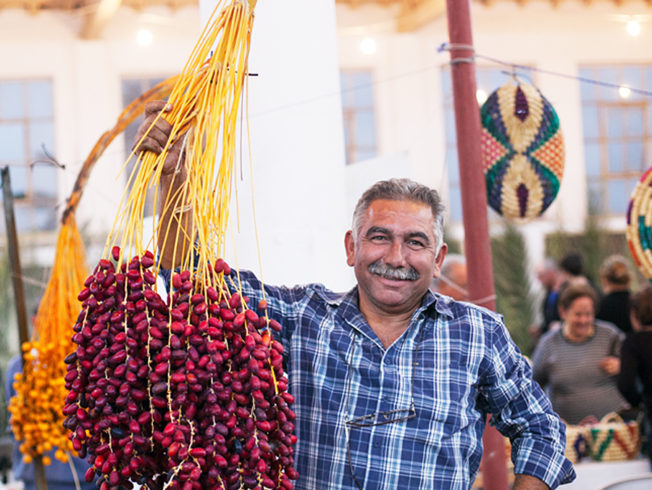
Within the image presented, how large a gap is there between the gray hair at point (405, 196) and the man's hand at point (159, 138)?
0.43 meters

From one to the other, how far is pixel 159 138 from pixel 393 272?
0.52m

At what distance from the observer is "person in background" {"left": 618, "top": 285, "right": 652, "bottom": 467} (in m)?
3.22

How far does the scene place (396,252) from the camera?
1.54 meters

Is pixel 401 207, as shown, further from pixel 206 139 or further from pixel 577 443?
pixel 577 443

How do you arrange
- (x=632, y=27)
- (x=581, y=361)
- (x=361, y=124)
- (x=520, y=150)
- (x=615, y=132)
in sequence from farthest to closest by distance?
(x=615, y=132), (x=632, y=27), (x=361, y=124), (x=581, y=361), (x=520, y=150)

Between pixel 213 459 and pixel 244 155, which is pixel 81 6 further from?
pixel 213 459

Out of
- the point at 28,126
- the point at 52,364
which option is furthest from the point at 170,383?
the point at 28,126

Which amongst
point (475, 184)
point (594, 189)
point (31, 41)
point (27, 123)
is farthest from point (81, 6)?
point (475, 184)

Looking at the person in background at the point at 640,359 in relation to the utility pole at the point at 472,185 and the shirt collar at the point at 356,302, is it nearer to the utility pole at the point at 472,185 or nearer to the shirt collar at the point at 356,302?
the utility pole at the point at 472,185

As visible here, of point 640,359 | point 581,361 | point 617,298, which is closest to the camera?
point 640,359

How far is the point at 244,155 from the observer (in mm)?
1895

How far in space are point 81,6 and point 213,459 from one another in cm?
1037

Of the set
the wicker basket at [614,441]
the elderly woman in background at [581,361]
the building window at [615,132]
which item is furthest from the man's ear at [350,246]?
the building window at [615,132]

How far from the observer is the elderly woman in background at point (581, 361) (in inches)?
151
